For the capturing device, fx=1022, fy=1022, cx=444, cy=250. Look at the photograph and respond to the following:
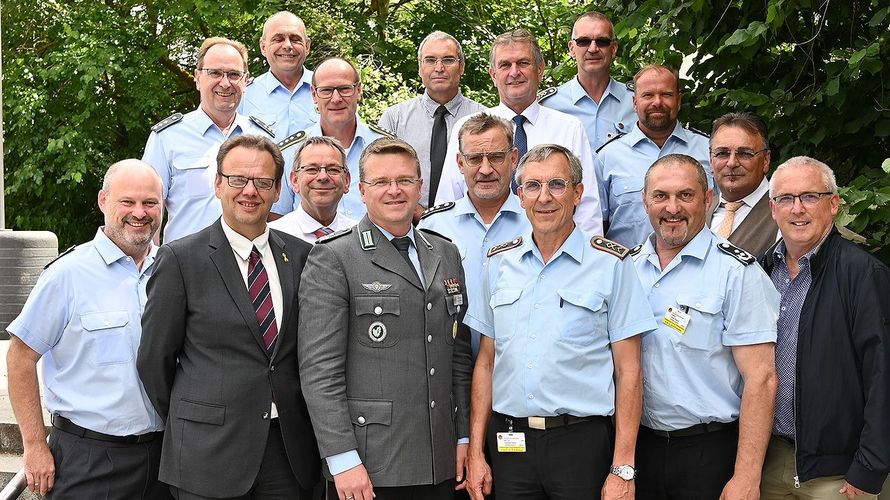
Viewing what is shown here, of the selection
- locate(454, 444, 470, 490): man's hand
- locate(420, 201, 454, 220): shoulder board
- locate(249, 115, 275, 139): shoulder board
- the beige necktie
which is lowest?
locate(454, 444, 470, 490): man's hand

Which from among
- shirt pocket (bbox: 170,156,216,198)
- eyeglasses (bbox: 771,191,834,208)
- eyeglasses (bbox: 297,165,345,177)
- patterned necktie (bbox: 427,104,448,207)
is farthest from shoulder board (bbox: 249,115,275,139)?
eyeglasses (bbox: 771,191,834,208)

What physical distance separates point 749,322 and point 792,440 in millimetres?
541

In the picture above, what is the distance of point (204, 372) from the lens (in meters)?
3.73

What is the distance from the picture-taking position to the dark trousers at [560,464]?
382cm

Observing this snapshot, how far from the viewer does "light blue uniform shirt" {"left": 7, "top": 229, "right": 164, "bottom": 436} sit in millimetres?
4000

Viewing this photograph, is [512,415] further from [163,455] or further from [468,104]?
[468,104]

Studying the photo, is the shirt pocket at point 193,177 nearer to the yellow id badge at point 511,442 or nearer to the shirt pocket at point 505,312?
the shirt pocket at point 505,312

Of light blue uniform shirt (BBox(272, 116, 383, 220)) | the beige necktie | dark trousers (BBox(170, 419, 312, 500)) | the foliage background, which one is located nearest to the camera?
dark trousers (BBox(170, 419, 312, 500))

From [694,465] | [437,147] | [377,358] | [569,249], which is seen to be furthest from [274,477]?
[437,147]

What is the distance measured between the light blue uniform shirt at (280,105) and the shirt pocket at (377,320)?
2.70 metres

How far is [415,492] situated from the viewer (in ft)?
12.6

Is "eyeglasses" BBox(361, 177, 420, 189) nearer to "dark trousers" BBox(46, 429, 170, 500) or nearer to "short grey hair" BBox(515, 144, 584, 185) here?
"short grey hair" BBox(515, 144, 584, 185)

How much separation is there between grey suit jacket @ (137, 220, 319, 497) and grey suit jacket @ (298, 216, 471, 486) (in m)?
0.17

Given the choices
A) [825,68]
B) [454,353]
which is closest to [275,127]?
[454,353]
